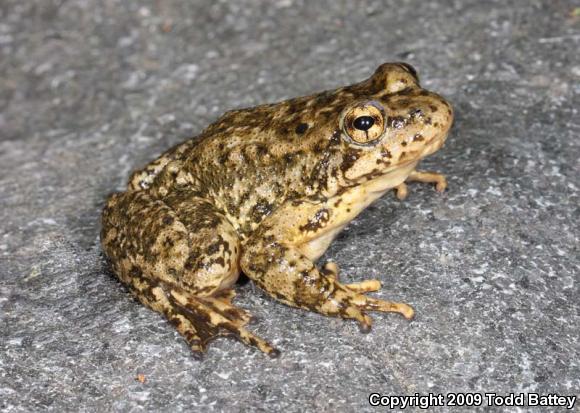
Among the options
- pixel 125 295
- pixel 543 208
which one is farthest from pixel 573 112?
pixel 125 295

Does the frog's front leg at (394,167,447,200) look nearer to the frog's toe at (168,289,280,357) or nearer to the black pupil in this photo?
the black pupil

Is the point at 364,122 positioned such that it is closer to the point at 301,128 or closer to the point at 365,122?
the point at 365,122

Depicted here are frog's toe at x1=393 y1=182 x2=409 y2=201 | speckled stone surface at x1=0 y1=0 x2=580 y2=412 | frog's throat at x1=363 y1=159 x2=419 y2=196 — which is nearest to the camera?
speckled stone surface at x1=0 y1=0 x2=580 y2=412

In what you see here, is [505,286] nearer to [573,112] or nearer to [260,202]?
[260,202]

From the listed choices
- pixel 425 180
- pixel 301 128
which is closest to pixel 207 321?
pixel 301 128

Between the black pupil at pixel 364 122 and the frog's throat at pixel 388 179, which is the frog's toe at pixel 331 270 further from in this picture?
the black pupil at pixel 364 122

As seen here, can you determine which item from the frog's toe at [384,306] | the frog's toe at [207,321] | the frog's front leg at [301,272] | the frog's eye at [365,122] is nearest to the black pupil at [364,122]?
the frog's eye at [365,122]

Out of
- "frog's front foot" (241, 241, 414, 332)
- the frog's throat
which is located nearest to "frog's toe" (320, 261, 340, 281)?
"frog's front foot" (241, 241, 414, 332)

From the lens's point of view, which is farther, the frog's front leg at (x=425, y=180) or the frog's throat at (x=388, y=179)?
the frog's front leg at (x=425, y=180)
